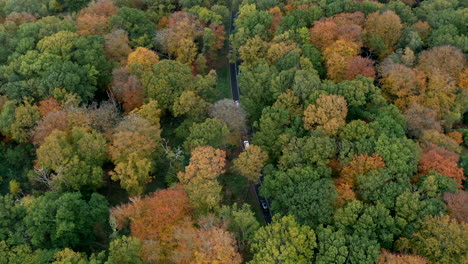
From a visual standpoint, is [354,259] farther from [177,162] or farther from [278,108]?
[177,162]

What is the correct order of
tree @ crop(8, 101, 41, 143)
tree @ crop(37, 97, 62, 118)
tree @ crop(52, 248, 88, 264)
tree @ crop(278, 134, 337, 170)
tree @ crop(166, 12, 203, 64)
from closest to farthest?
tree @ crop(52, 248, 88, 264), tree @ crop(278, 134, 337, 170), tree @ crop(8, 101, 41, 143), tree @ crop(37, 97, 62, 118), tree @ crop(166, 12, 203, 64)

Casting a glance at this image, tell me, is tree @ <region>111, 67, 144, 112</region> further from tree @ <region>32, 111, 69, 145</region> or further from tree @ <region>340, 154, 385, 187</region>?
tree @ <region>340, 154, 385, 187</region>

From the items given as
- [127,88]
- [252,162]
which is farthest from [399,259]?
[127,88]

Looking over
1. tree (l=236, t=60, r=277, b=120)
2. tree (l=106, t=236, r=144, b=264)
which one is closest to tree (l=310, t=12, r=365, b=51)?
tree (l=236, t=60, r=277, b=120)

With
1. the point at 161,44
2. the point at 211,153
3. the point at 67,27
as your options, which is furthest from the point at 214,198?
the point at 67,27

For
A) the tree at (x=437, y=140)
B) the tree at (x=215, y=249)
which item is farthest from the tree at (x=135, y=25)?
the tree at (x=437, y=140)

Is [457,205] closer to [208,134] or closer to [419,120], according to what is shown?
[419,120]

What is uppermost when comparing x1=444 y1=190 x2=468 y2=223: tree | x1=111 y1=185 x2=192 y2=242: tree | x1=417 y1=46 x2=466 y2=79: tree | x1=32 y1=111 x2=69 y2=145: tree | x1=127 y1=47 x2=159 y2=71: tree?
x1=127 y1=47 x2=159 y2=71: tree
